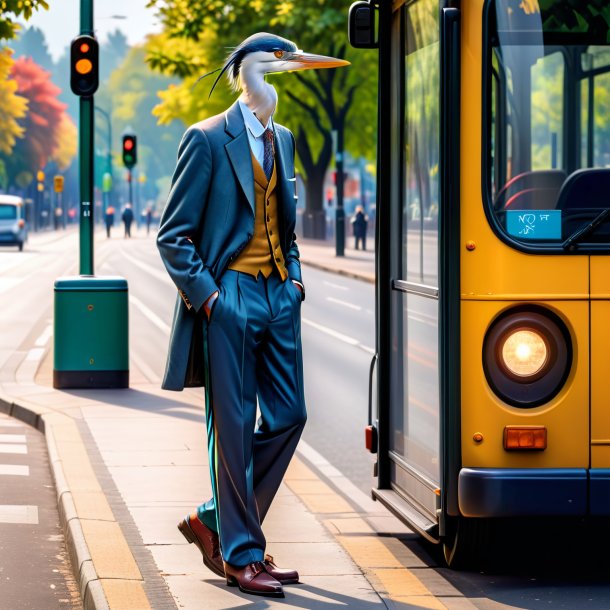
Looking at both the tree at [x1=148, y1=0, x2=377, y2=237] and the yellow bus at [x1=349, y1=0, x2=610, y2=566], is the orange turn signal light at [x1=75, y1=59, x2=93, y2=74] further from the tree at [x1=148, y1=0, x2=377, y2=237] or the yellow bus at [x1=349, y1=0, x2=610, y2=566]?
the tree at [x1=148, y1=0, x2=377, y2=237]

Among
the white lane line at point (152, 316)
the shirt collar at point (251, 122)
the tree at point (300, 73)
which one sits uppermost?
the tree at point (300, 73)

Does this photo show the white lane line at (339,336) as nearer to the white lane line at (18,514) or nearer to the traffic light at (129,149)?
the white lane line at (18,514)

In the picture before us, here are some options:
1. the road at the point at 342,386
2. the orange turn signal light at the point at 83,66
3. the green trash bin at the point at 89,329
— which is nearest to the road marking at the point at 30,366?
the road at the point at 342,386

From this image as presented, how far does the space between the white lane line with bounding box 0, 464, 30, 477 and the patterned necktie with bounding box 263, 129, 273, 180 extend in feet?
12.4

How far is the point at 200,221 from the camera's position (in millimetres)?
5438

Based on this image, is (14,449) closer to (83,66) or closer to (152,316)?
(83,66)

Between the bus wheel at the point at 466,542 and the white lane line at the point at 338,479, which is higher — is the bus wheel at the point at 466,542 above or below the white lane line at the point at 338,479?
above

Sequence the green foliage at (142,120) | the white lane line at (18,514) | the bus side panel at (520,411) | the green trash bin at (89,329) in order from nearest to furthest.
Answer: the bus side panel at (520,411) → the white lane line at (18,514) → the green trash bin at (89,329) → the green foliage at (142,120)

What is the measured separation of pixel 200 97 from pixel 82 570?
51792mm

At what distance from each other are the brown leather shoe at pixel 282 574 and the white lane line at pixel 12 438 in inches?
185

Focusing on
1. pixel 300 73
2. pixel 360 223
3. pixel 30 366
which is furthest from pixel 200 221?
pixel 360 223

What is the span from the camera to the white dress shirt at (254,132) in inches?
216

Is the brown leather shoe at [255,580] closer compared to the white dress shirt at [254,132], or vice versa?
the brown leather shoe at [255,580]

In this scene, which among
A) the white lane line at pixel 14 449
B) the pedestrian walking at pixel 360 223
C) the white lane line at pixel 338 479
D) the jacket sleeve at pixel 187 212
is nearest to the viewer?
the jacket sleeve at pixel 187 212
